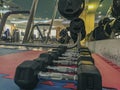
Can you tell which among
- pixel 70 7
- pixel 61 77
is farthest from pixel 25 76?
pixel 70 7

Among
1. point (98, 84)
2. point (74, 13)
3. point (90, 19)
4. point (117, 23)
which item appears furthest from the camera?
point (90, 19)

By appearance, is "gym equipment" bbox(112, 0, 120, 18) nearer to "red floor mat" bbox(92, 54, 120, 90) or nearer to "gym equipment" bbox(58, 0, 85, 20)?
"gym equipment" bbox(58, 0, 85, 20)

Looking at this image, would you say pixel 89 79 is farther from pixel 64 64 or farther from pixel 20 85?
pixel 64 64

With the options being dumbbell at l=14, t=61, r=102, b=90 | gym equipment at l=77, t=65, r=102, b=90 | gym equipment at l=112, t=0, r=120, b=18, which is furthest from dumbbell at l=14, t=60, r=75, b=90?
gym equipment at l=112, t=0, r=120, b=18

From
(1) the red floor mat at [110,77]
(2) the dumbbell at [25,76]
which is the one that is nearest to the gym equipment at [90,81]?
(2) the dumbbell at [25,76]

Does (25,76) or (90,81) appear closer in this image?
(90,81)

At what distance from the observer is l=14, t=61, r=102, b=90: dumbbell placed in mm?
659

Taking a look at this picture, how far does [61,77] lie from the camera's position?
2.69 ft

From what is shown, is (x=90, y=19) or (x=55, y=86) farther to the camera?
(x=90, y=19)

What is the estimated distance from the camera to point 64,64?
4.59 ft

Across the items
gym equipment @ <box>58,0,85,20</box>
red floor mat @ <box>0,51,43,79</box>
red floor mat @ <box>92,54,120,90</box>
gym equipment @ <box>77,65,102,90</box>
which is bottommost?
red floor mat @ <box>92,54,120,90</box>

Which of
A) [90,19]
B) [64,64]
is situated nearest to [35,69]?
[64,64]

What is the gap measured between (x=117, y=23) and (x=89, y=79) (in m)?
1.70

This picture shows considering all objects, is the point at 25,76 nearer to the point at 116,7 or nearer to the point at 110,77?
the point at 110,77
